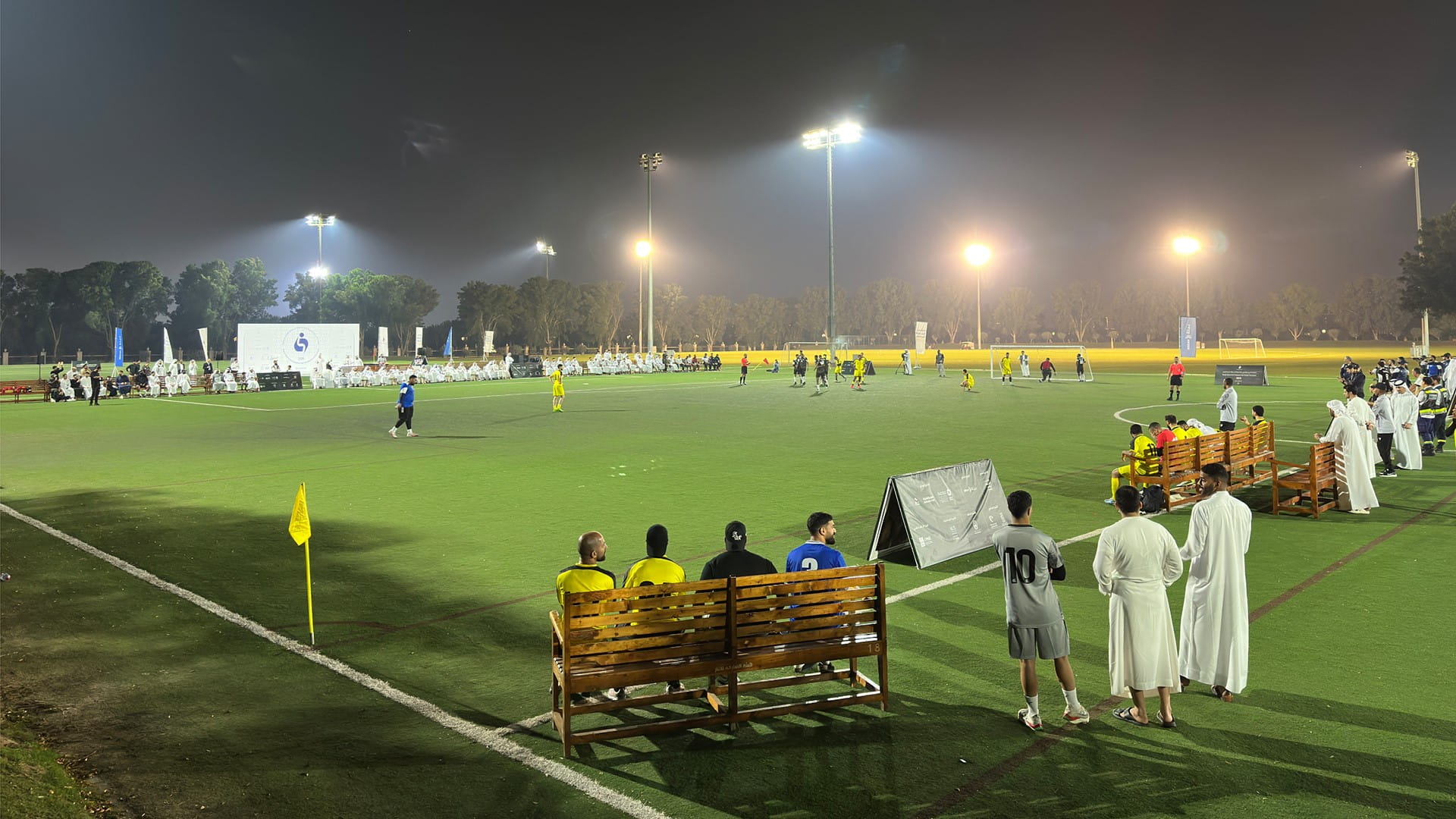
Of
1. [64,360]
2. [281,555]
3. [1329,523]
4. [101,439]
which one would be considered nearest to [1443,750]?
[1329,523]

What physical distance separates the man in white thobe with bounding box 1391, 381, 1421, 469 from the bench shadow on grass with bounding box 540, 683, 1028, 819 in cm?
1567

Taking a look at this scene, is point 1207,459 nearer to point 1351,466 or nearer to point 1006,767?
point 1351,466

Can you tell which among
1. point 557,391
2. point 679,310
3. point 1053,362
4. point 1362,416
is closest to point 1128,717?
point 1362,416

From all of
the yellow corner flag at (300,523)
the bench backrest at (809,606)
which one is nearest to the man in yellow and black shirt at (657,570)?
the bench backrest at (809,606)

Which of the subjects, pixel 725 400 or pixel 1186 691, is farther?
pixel 725 400

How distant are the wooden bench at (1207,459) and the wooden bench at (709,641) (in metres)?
8.72

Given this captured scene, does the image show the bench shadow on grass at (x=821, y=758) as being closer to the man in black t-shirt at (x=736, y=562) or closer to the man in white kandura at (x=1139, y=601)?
the man in white kandura at (x=1139, y=601)

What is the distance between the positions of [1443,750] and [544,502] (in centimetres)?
1198

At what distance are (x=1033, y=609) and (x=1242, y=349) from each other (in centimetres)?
9628

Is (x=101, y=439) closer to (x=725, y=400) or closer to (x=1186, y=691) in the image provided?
(x=725, y=400)

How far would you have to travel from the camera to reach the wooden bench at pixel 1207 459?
45.6 ft

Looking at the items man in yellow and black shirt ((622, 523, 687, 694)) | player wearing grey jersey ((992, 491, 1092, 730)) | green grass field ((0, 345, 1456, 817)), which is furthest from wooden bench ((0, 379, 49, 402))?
player wearing grey jersey ((992, 491, 1092, 730))

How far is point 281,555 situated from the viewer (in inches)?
461

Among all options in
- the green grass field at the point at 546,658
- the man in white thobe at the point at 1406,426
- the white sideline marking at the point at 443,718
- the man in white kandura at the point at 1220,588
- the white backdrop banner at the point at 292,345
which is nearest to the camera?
the white sideline marking at the point at 443,718
